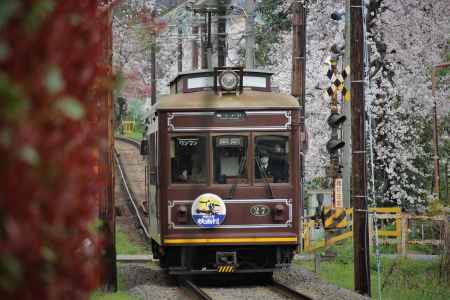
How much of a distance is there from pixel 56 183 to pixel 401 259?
18493 mm

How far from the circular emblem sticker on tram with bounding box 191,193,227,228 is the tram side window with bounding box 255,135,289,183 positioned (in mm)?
748

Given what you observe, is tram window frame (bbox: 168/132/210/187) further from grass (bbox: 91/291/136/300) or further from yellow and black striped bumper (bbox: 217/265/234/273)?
grass (bbox: 91/291/136/300)

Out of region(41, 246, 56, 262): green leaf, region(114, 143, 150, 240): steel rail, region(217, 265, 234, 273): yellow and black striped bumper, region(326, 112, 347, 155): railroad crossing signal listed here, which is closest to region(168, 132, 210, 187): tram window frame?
region(217, 265, 234, 273): yellow and black striped bumper

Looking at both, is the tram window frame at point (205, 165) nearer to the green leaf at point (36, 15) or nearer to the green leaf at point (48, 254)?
the green leaf at point (48, 254)

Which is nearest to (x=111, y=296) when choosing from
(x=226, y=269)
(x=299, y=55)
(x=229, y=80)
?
(x=226, y=269)

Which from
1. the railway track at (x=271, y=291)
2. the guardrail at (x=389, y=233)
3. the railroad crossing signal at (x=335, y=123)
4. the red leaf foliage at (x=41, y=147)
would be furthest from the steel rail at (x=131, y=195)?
the red leaf foliage at (x=41, y=147)

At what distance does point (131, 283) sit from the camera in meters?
17.9

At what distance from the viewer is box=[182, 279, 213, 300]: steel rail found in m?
14.5

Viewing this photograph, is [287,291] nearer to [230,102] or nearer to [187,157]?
[187,157]

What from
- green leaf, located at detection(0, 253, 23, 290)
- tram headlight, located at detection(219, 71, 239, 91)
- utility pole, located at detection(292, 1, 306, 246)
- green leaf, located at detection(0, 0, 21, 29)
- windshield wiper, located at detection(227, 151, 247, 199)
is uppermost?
utility pole, located at detection(292, 1, 306, 246)

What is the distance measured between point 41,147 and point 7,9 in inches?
16.3

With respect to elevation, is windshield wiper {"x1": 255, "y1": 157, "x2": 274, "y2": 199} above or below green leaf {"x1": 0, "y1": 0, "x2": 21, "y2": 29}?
below

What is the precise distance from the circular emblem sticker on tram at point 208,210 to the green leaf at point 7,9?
1298cm

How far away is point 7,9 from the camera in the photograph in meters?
2.74
